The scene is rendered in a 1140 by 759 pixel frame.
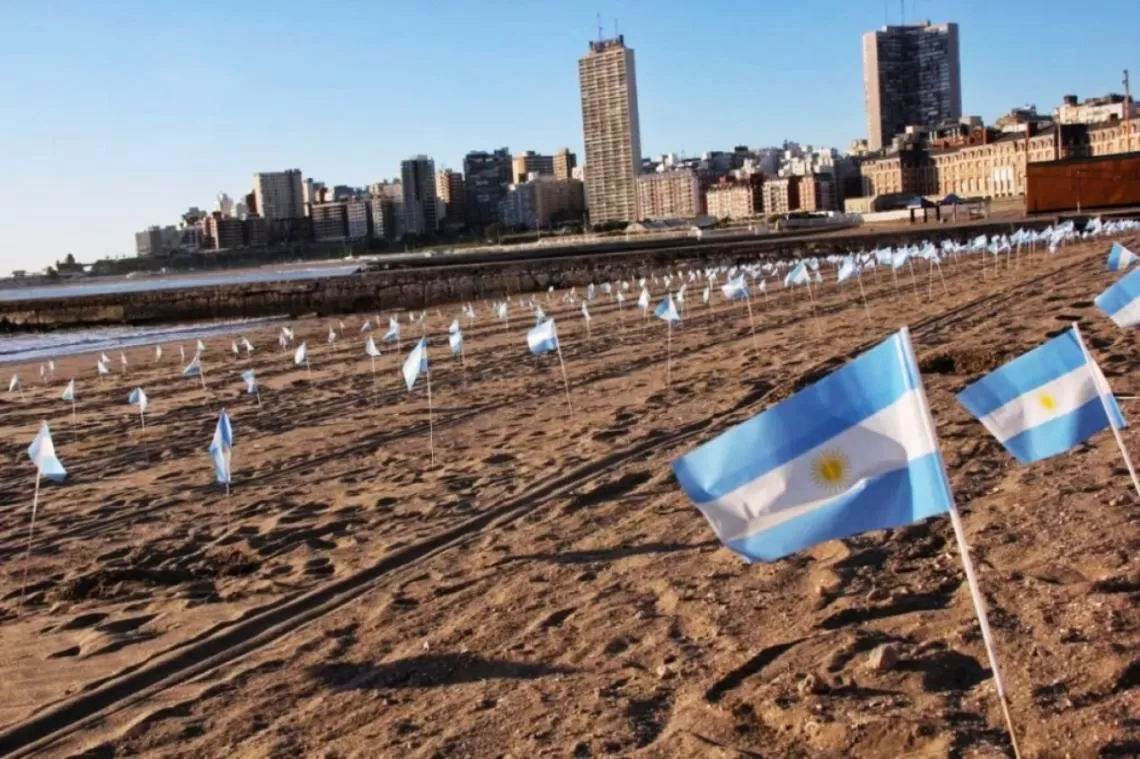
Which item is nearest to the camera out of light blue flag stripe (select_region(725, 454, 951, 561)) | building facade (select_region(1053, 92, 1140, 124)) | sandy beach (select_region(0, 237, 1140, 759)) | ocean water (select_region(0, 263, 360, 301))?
light blue flag stripe (select_region(725, 454, 951, 561))

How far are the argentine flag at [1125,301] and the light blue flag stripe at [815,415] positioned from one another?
5.10m

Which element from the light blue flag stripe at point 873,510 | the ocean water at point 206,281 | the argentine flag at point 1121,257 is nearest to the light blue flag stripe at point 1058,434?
the light blue flag stripe at point 873,510

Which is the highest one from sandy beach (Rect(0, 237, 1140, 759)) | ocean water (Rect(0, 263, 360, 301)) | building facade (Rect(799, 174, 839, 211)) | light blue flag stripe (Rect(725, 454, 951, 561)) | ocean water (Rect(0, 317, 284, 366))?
building facade (Rect(799, 174, 839, 211))

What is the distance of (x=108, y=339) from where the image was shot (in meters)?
47.2

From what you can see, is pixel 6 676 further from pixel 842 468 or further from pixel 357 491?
pixel 842 468

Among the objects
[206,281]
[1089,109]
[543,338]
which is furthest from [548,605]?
[1089,109]

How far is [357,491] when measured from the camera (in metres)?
10.7

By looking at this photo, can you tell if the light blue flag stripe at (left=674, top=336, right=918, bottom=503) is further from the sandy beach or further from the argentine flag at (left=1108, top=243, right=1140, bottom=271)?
the argentine flag at (left=1108, top=243, right=1140, bottom=271)

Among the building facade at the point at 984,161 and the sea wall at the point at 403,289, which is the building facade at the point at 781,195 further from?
the sea wall at the point at 403,289

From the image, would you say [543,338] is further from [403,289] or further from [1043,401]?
[403,289]

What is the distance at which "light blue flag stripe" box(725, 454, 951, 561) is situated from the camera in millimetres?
3803

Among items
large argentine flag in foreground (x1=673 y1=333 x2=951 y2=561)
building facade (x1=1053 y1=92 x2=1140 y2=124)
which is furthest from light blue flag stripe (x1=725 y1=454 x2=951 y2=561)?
building facade (x1=1053 y1=92 x2=1140 y2=124)

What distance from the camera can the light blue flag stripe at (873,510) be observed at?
380cm

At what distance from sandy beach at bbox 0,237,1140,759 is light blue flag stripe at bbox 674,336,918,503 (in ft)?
3.93
